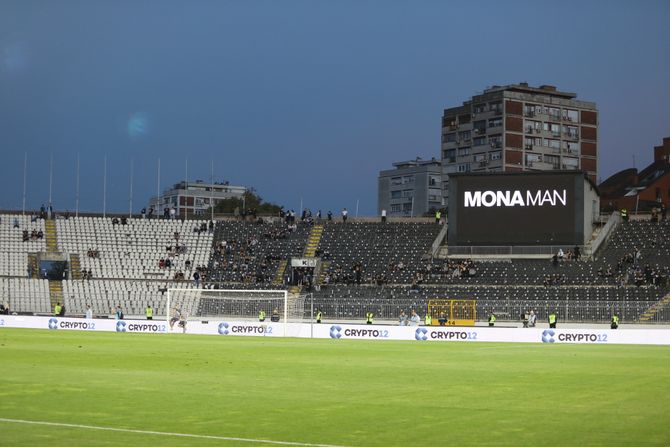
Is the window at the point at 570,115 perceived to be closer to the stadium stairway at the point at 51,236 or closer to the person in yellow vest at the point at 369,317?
the stadium stairway at the point at 51,236

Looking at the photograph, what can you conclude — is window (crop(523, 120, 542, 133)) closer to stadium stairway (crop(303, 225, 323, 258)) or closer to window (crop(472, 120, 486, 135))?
window (crop(472, 120, 486, 135))

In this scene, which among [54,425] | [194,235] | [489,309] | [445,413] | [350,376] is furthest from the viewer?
[194,235]

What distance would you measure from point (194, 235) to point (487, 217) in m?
27.4

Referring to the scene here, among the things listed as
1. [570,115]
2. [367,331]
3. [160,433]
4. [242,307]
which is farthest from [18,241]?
[570,115]

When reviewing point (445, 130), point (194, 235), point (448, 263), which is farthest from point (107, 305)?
point (445, 130)

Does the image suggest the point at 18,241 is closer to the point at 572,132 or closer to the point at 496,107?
the point at 496,107

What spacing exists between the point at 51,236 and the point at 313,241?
2275cm

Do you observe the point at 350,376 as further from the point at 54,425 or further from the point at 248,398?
the point at 54,425

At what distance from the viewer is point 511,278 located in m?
76.0

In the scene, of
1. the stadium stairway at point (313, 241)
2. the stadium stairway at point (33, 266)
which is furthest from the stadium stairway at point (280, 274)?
the stadium stairway at point (33, 266)

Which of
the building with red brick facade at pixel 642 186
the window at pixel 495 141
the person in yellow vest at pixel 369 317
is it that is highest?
the window at pixel 495 141

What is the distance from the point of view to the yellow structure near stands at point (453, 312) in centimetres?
6581

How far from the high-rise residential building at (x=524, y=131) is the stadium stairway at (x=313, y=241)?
64356 millimetres

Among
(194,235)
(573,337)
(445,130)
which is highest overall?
(445,130)
